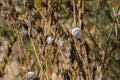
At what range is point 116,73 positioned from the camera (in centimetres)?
288

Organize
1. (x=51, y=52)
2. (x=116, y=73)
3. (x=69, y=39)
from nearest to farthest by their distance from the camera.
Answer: (x=69, y=39), (x=51, y=52), (x=116, y=73)

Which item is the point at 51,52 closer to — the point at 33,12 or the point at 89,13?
the point at 33,12

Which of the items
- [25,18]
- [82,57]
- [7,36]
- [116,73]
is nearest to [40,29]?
[25,18]

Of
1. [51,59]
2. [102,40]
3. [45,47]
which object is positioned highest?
[45,47]

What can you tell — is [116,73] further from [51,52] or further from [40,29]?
[40,29]

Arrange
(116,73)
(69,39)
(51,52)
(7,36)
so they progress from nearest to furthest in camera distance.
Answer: (69,39) → (51,52) → (116,73) → (7,36)

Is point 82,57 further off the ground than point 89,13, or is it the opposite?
point 82,57

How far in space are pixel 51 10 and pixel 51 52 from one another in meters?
0.25

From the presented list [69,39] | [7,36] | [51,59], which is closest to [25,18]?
[69,39]

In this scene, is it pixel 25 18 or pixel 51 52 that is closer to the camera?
pixel 25 18

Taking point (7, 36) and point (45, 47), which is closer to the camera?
point (45, 47)

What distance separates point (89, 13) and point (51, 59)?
211 cm

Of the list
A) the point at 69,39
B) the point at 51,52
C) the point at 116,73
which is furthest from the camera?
the point at 116,73

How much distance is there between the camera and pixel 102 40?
2967 mm
